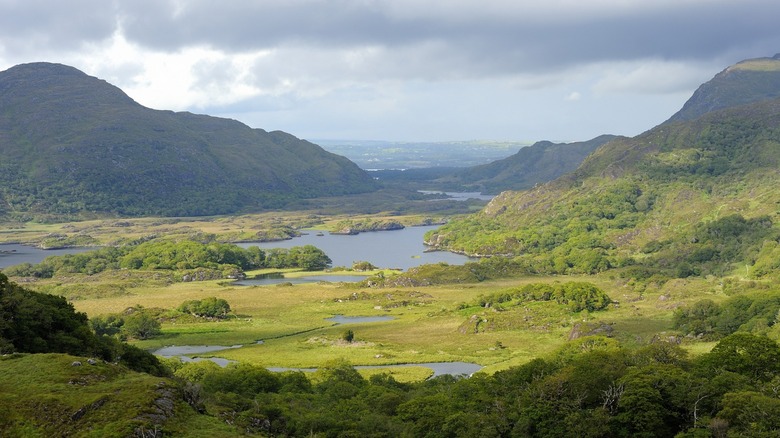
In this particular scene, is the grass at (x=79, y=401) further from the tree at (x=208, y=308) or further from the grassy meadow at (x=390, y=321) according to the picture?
the tree at (x=208, y=308)

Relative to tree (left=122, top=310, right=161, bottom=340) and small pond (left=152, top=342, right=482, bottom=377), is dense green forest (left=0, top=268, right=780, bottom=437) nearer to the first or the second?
small pond (left=152, top=342, right=482, bottom=377)

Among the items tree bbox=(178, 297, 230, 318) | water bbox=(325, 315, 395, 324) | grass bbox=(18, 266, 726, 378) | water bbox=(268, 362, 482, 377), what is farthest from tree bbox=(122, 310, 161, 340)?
water bbox=(268, 362, 482, 377)

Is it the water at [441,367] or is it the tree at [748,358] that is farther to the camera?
the water at [441,367]

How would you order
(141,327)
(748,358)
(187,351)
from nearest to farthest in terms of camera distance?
(748,358)
(187,351)
(141,327)

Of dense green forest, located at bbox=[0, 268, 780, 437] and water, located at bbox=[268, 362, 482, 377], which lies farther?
water, located at bbox=[268, 362, 482, 377]

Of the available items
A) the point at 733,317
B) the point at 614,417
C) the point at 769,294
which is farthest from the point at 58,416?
the point at 769,294

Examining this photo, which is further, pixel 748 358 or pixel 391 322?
pixel 391 322

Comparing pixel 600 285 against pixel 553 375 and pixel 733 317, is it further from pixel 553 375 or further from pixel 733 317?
pixel 553 375

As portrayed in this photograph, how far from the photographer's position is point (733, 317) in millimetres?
117438

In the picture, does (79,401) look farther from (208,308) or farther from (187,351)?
(208,308)

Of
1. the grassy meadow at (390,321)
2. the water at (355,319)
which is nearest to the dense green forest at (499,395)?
the grassy meadow at (390,321)

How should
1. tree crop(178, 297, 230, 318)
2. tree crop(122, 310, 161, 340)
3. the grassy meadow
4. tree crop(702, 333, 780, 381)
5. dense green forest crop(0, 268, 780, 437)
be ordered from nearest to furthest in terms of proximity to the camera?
dense green forest crop(0, 268, 780, 437) < tree crop(702, 333, 780, 381) < the grassy meadow < tree crop(122, 310, 161, 340) < tree crop(178, 297, 230, 318)

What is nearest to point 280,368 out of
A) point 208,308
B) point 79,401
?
point 208,308

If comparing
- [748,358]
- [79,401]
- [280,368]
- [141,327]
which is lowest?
[280,368]
